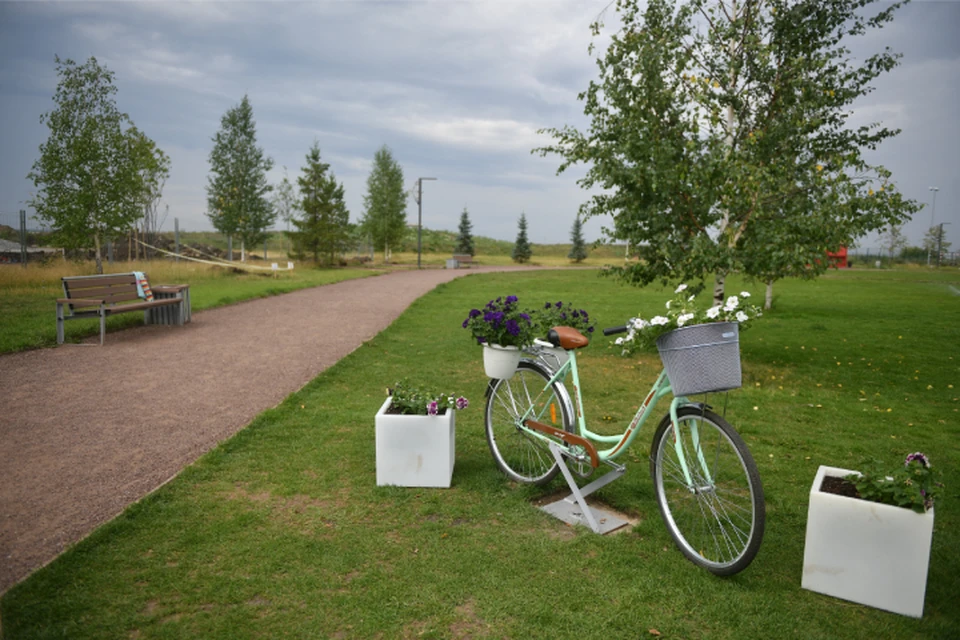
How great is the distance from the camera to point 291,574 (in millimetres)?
3316

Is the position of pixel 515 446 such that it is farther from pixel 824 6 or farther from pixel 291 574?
pixel 824 6

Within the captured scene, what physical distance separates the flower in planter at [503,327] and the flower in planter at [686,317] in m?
0.98

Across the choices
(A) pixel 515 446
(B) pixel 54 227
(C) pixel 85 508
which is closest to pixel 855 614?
(A) pixel 515 446

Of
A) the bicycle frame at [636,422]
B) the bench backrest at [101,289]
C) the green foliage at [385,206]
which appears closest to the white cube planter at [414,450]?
the bicycle frame at [636,422]

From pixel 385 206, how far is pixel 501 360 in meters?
41.6

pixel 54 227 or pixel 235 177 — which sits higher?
pixel 235 177

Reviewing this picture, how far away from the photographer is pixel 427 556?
3510 mm

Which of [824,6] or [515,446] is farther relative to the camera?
[824,6]

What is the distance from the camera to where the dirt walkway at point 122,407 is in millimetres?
4035

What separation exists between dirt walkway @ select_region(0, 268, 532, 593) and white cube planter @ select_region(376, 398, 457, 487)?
1588 millimetres

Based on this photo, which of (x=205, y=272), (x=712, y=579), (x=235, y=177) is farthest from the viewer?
(x=235, y=177)

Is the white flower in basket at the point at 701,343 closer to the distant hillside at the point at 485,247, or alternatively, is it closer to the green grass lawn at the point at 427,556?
the green grass lawn at the point at 427,556

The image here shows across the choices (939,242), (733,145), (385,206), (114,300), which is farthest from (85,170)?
(939,242)

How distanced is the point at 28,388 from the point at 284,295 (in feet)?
37.1
